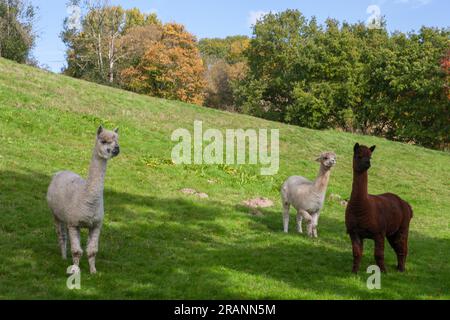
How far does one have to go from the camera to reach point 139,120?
32344 mm

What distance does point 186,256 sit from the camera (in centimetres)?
1318

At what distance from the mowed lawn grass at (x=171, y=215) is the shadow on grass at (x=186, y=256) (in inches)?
1.7

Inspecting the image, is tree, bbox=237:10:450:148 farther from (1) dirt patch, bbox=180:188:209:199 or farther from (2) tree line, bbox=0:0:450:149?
(1) dirt patch, bbox=180:188:209:199

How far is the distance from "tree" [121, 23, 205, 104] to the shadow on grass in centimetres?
5356

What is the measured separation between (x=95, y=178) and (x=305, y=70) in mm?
55393

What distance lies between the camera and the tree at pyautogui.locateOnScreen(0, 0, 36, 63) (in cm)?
5984

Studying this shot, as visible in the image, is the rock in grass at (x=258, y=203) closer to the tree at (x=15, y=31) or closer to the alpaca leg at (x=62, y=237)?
the alpaca leg at (x=62, y=237)

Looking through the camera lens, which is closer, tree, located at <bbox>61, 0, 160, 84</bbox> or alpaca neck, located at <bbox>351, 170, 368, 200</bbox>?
alpaca neck, located at <bbox>351, 170, 368, 200</bbox>

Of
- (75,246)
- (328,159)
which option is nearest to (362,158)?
(328,159)

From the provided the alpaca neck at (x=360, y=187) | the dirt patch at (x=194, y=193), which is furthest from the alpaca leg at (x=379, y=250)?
the dirt patch at (x=194, y=193)

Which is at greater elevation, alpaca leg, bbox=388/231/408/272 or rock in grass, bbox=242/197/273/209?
rock in grass, bbox=242/197/273/209

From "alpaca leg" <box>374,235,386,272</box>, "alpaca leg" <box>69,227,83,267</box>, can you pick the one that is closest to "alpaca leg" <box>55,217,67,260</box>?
"alpaca leg" <box>69,227,83,267</box>

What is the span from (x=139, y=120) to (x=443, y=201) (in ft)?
64.9
